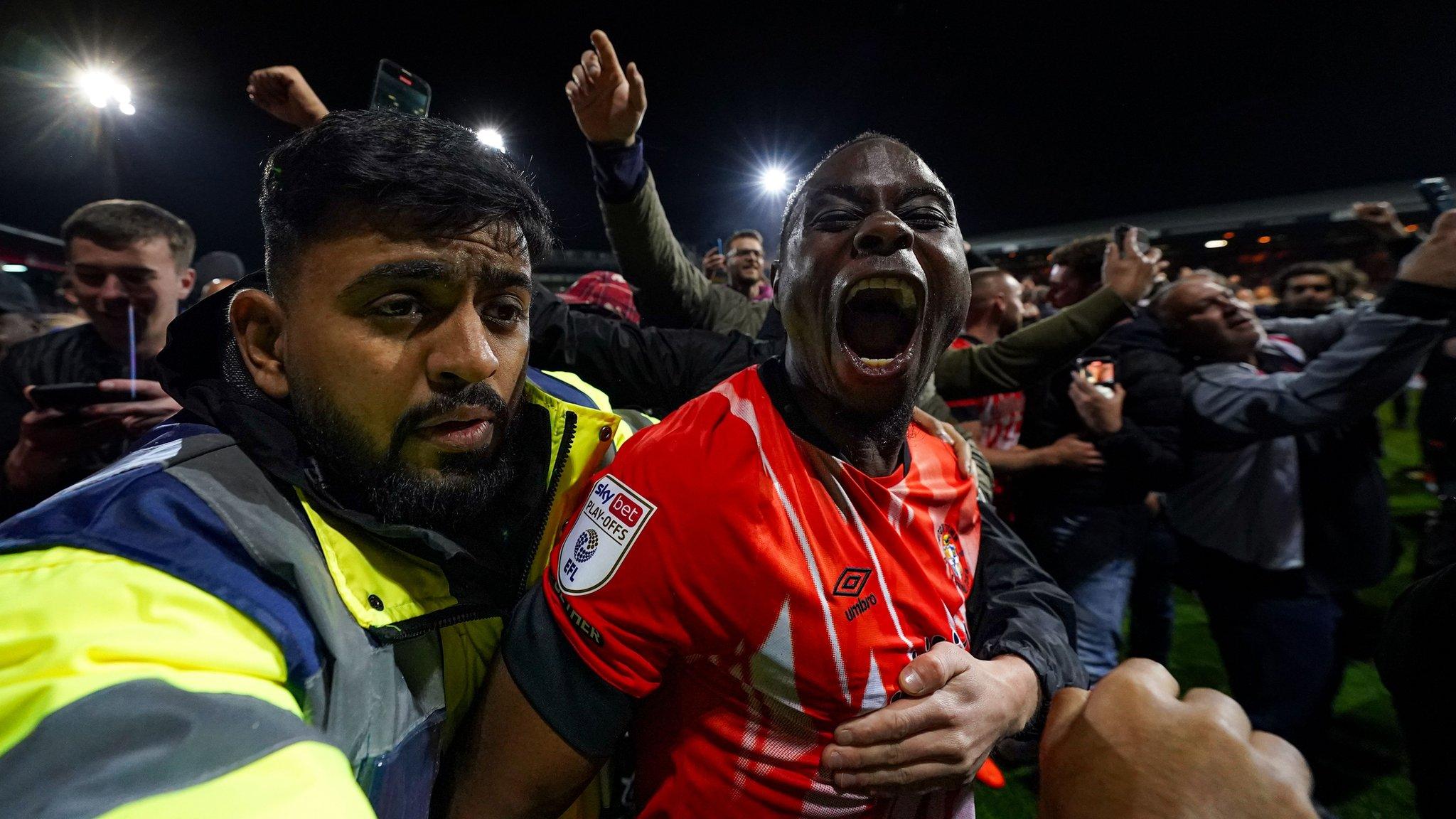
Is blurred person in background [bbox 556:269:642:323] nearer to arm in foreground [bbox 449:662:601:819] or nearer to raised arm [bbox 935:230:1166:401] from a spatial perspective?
raised arm [bbox 935:230:1166:401]

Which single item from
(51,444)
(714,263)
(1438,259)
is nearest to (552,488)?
(51,444)

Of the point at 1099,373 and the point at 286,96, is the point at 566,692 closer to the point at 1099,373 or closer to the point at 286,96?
the point at 286,96

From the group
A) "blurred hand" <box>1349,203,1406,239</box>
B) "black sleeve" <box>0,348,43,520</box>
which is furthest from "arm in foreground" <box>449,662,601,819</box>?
"blurred hand" <box>1349,203,1406,239</box>

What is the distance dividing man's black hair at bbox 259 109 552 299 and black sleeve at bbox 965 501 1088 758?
1.42 m

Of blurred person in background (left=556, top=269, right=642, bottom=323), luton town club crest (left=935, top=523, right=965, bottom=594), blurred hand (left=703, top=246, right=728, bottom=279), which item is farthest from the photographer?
blurred hand (left=703, top=246, right=728, bottom=279)

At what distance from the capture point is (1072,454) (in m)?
3.10

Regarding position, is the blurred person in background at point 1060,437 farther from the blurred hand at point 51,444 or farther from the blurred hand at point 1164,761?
the blurred hand at point 51,444

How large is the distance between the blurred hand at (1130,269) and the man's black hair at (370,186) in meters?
2.86

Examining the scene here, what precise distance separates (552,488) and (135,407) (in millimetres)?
1596

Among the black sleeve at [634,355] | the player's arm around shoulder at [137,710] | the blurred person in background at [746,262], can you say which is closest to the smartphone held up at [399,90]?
the black sleeve at [634,355]

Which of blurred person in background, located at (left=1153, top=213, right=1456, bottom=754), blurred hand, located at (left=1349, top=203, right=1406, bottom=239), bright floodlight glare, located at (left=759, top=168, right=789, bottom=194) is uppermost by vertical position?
bright floodlight glare, located at (left=759, top=168, right=789, bottom=194)

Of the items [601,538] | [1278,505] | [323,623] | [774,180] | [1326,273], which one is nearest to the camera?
[323,623]

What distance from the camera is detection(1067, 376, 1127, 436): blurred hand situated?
294 cm

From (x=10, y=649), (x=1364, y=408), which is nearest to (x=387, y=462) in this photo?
(x=10, y=649)
